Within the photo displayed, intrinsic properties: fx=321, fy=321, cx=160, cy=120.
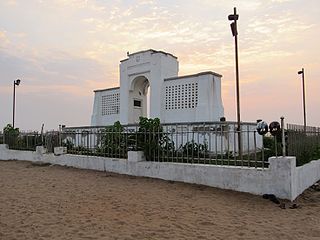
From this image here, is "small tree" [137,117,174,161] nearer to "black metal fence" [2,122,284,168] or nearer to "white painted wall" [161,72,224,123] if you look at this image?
"black metal fence" [2,122,284,168]

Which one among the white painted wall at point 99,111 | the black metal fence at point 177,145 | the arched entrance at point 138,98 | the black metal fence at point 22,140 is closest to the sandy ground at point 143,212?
the black metal fence at point 177,145

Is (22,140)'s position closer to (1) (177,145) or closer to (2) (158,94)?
(2) (158,94)

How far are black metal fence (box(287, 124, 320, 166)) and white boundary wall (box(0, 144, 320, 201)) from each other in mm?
291

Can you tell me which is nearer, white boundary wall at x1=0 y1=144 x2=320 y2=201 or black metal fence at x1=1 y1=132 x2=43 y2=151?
white boundary wall at x1=0 y1=144 x2=320 y2=201

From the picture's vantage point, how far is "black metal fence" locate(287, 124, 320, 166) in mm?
8477

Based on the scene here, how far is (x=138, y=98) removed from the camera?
20375mm

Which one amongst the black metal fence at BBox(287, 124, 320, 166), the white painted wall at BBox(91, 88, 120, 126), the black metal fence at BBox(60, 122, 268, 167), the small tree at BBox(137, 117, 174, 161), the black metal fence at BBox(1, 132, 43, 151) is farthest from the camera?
the white painted wall at BBox(91, 88, 120, 126)

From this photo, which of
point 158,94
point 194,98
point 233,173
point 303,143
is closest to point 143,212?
point 233,173

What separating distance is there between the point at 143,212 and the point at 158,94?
39.5 feet

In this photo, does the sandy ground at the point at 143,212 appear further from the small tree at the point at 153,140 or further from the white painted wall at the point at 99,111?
the white painted wall at the point at 99,111

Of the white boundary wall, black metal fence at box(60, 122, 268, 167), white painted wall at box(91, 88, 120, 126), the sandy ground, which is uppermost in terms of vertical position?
white painted wall at box(91, 88, 120, 126)

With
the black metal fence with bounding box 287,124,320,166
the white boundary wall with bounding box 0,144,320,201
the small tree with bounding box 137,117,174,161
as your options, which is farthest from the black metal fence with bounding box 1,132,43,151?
the black metal fence with bounding box 287,124,320,166

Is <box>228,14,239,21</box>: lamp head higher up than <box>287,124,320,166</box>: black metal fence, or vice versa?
<box>228,14,239,21</box>: lamp head

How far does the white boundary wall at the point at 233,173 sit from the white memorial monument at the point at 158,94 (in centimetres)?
632
